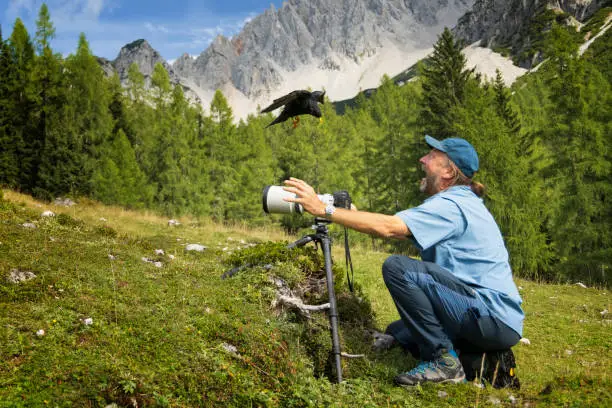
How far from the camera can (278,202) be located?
3.53 m

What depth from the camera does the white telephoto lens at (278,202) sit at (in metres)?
3.50

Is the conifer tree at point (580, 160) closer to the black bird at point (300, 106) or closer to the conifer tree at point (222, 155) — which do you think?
the black bird at point (300, 106)

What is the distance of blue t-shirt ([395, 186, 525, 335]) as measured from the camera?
11.1 ft

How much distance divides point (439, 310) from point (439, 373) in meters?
0.50

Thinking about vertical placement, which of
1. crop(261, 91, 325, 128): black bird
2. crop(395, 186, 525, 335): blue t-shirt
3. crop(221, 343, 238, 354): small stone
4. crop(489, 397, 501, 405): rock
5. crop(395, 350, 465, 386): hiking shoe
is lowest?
crop(489, 397, 501, 405): rock

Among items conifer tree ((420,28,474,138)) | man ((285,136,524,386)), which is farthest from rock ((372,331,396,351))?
conifer tree ((420,28,474,138))

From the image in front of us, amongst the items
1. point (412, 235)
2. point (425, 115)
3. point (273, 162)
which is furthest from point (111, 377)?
point (273, 162)

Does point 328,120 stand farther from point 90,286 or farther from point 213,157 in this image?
point 90,286

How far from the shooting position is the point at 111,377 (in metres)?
2.75

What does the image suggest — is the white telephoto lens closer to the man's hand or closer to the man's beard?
the man's hand

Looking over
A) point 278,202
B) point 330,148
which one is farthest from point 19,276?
point 330,148

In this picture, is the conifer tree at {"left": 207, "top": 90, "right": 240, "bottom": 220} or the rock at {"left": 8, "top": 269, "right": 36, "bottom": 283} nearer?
the rock at {"left": 8, "top": 269, "right": 36, "bottom": 283}

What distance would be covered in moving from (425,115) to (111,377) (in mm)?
25234

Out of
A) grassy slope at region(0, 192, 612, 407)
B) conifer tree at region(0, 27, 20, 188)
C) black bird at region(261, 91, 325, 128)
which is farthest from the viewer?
conifer tree at region(0, 27, 20, 188)
